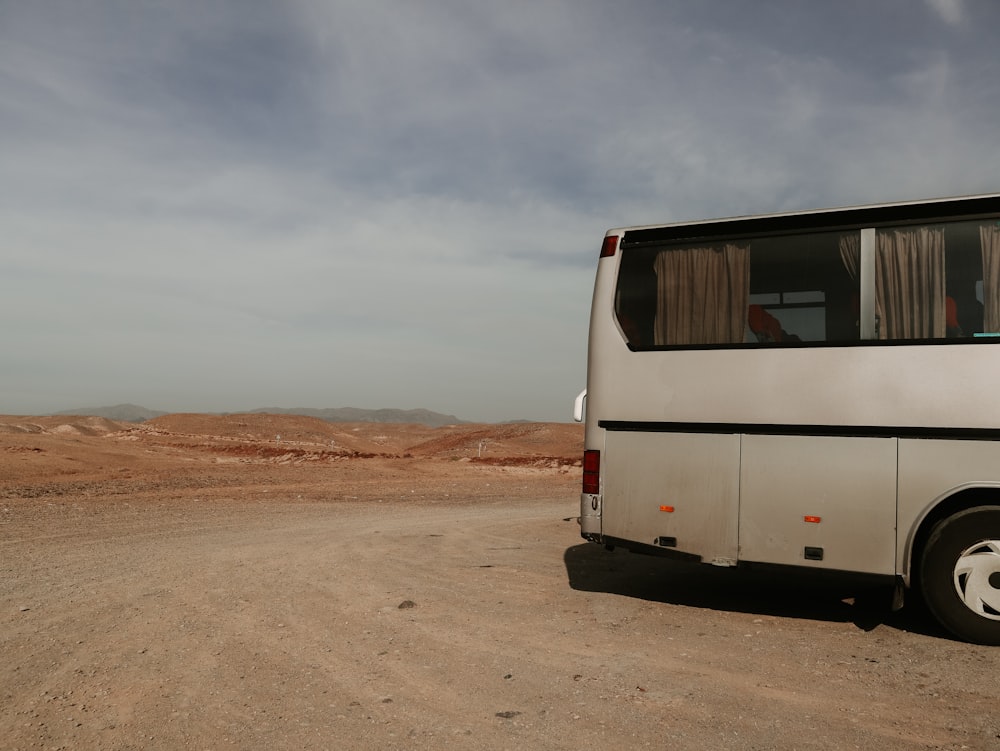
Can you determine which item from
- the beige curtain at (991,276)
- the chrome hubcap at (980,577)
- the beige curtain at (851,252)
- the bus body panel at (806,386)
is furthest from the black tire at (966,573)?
the beige curtain at (851,252)

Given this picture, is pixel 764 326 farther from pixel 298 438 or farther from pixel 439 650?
pixel 298 438

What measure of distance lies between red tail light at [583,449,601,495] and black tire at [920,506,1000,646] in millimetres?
2826

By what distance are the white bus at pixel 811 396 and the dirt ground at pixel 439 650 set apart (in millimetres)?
782

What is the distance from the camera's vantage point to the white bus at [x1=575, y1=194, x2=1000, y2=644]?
6.11 m

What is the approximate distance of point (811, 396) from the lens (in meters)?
6.54

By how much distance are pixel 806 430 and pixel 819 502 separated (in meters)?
0.62

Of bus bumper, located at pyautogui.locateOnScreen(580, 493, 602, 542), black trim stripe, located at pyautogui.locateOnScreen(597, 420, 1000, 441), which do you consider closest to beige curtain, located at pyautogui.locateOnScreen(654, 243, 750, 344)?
black trim stripe, located at pyautogui.locateOnScreen(597, 420, 1000, 441)

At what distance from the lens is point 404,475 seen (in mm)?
25328

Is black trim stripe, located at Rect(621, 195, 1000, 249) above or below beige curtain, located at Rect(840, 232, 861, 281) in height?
above

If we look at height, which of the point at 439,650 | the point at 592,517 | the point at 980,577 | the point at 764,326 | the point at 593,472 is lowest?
the point at 439,650

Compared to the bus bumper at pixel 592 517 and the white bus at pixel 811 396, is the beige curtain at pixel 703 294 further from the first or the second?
the bus bumper at pixel 592 517

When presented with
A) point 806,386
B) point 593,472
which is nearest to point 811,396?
point 806,386

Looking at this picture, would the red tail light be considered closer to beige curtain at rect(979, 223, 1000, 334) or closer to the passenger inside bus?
the passenger inside bus

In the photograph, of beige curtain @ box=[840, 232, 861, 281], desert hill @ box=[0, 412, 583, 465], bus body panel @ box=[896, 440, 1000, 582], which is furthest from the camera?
desert hill @ box=[0, 412, 583, 465]
